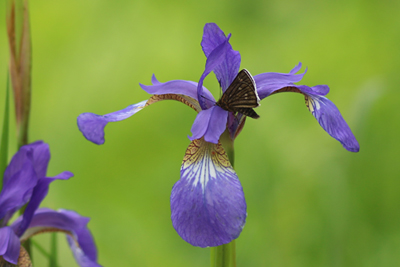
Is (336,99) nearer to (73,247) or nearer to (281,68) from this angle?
(281,68)

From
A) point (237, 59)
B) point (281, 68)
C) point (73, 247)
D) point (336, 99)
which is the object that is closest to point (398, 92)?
point (336, 99)

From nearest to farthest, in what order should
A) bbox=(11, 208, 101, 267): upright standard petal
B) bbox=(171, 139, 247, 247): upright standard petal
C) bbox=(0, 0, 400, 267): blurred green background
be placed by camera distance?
1. bbox=(171, 139, 247, 247): upright standard petal
2. bbox=(11, 208, 101, 267): upright standard petal
3. bbox=(0, 0, 400, 267): blurred green background

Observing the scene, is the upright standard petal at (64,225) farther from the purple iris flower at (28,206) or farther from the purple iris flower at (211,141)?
the purple iris flower at (211,141)

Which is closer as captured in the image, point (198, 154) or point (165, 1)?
point (198, 154)

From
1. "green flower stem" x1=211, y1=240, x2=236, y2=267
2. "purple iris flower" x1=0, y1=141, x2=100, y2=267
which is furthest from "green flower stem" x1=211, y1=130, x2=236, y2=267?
"purple iris flower" x1=0, y1=141, x2=100, y2=267

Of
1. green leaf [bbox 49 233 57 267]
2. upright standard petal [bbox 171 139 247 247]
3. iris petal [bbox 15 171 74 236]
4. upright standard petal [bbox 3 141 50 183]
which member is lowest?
green leaf [bbox 49 233 57 267]

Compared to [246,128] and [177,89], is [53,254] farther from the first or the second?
[246,128]

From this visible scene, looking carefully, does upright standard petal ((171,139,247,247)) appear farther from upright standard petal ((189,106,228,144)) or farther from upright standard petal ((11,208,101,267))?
upright standard petal ((11,208,101,267))
